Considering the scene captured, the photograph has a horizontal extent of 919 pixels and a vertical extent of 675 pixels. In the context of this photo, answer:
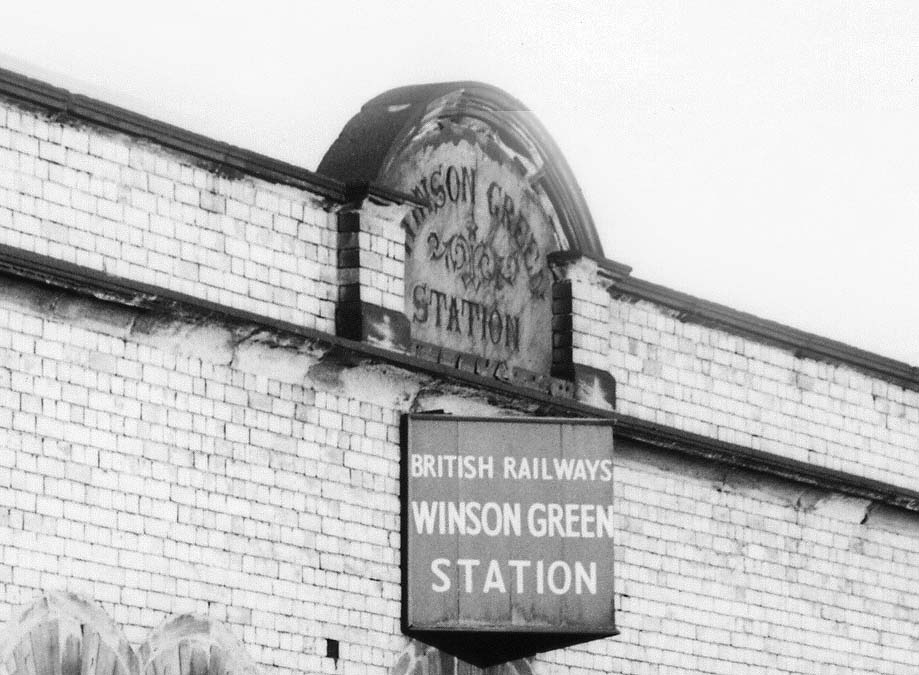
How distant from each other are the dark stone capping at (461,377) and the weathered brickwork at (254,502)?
0.12 meters

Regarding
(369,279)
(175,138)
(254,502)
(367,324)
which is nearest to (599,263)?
(369,279)

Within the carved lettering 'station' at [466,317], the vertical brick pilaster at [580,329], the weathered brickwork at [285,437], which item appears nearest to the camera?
the weathered brickwork at [285,437]

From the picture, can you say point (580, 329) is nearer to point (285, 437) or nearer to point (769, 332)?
point (769, 332)

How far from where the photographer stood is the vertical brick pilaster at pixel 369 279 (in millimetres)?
18547

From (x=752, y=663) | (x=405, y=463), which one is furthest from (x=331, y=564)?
(x=752, y=663)

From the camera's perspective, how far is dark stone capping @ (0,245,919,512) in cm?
1622

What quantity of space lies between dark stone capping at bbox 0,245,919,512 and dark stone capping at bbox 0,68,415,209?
1035 millimetres

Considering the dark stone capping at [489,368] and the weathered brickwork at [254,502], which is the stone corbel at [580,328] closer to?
the dark stone capping at [489,368]

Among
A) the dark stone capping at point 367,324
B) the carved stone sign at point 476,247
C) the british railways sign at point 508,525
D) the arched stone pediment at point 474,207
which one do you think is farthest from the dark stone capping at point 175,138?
the british railways sign at point 508,525

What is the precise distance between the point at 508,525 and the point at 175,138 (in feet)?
13.3

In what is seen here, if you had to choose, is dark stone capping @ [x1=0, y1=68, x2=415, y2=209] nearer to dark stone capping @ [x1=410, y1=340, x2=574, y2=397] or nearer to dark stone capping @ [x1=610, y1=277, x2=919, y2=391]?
dark stone capping @ [x1=410, y1=340, x2=574, y2=397]

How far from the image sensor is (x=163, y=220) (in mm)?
17312

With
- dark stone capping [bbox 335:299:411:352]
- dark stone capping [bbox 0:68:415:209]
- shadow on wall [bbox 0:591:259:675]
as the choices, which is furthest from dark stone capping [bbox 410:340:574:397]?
shadow on wall [bbox 0:591:259:675]

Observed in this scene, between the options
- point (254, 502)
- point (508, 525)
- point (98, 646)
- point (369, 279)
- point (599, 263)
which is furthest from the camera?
point (599, 263)
